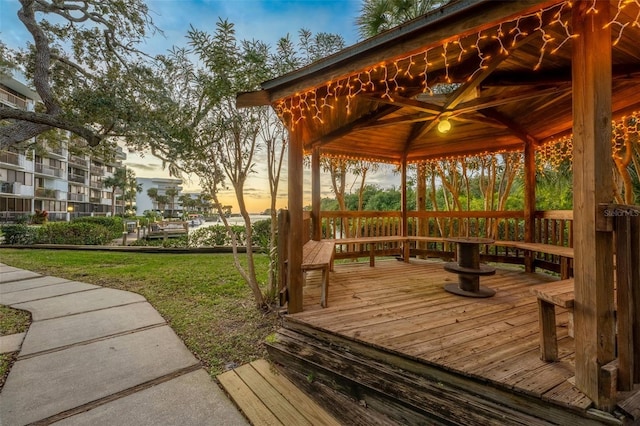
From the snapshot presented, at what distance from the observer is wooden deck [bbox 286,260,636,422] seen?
167 cm

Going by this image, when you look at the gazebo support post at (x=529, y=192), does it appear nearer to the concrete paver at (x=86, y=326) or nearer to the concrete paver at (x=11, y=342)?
the concrete paver at (x=86, y=326)

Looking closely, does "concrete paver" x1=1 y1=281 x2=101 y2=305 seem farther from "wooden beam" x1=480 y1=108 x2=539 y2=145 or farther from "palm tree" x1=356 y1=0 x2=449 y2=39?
"palm tree" x1=356 y1=0 x2=449 y2=39

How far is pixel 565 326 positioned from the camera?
2.55m

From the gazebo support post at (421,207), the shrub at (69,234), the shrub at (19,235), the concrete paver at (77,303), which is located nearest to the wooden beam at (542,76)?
the gazebo support post at (421,207)

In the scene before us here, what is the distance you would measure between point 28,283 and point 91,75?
5.14m

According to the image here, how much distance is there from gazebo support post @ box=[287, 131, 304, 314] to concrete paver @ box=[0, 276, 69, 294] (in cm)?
559

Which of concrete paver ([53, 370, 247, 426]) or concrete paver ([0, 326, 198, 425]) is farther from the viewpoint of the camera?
concrete paver ([0, 326, 198, 425])

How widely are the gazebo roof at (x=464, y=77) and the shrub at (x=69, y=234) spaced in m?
10.6

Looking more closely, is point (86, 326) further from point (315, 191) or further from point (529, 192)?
point (529, 192)

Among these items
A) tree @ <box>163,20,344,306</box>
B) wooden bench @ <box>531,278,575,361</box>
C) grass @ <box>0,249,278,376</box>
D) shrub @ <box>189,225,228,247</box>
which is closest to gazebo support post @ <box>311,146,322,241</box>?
tree @ <box>163,20,344,306</box>

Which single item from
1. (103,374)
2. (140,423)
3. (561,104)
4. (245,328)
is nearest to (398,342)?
(140,423)

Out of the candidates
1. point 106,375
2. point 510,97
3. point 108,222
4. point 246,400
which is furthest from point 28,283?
point 108,222

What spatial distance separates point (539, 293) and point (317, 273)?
3346 mm

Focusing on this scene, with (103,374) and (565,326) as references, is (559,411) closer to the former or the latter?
(565,326)
